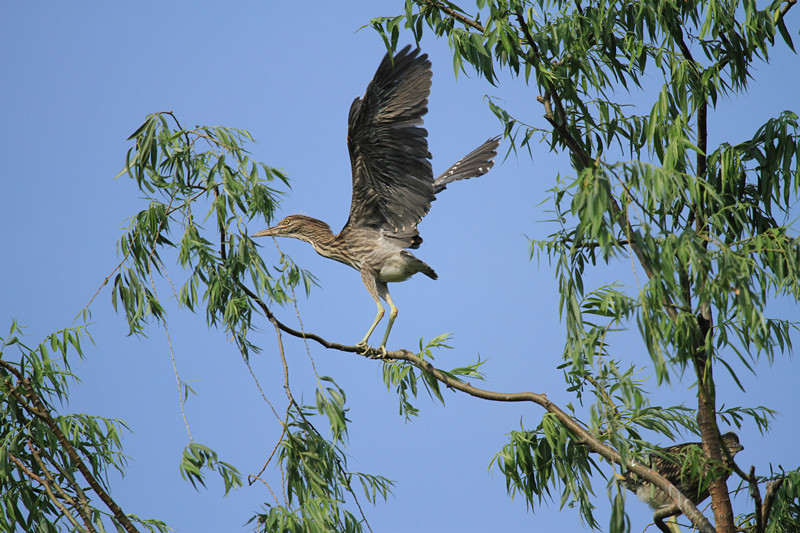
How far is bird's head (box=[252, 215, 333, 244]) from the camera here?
6406mm

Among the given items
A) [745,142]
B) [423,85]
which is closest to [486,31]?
[423,85]

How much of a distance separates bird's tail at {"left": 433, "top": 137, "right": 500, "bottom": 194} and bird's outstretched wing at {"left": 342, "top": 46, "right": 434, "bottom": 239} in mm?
1341

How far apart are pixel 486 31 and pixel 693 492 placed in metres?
3.43

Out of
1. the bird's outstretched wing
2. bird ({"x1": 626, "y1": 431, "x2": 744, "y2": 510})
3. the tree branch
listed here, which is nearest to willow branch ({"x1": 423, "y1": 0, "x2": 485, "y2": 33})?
the bird's outstretched wing

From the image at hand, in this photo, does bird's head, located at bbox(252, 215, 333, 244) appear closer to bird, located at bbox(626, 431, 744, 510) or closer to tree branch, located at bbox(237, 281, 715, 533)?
tree branch, located at bbox(237, 281, 715, 533)

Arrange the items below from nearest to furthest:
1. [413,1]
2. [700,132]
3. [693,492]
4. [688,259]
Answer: [688,259], [413,1], [700,132], [693,492]

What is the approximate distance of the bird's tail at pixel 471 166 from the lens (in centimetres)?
720

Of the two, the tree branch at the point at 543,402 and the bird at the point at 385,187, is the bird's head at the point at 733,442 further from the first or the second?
the bird at the point at 385,187

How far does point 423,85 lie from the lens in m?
5.06

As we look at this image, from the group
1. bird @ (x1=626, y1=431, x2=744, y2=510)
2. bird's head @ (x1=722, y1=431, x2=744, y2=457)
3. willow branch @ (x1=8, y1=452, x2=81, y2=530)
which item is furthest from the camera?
bird's head @ (x1=722, y1=431, x2=744, y2=457)

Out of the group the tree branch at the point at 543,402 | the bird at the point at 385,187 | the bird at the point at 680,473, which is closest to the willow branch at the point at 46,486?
the tree branch at the point at 543,402

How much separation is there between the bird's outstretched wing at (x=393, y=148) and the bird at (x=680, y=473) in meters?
2.38

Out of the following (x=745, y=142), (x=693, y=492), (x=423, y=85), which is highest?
(x=423, y=85)

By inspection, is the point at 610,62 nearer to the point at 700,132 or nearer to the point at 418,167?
the point at 700,132
